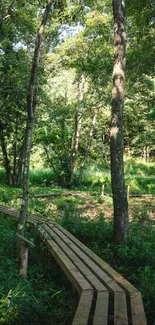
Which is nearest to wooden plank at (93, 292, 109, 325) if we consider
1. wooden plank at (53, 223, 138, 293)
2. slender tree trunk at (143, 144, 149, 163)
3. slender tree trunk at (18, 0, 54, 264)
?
wooden plank at (53, 223, 138, 293)

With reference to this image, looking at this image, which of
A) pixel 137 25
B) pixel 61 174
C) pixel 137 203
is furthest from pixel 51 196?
pixel 137 25

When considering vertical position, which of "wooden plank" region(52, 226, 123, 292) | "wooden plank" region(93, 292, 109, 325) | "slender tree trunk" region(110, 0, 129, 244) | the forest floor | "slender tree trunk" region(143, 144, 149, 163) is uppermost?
"slender tree trunk" region(143, 144, 149, 163)

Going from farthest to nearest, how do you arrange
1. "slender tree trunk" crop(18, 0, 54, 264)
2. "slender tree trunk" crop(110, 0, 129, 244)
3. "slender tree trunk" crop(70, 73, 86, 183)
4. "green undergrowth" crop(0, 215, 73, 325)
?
"slender tree trunk" crop(70, 73, 86, 183) < "slender tree trunk" crop(110, 0, 129, 244) < "slender tree trunk" crop(18, 0, 54, 264) < "green undergrowth" crop(0, 215, 73, 325)

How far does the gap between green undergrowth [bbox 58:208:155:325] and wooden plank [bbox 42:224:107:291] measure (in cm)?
66

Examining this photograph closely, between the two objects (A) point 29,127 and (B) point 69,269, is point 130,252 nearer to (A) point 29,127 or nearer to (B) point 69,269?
(B) point 69,269

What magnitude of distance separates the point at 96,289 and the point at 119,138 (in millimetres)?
3438

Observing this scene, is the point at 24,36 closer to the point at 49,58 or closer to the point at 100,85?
the point at 49,58

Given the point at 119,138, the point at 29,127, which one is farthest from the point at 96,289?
the point at 119,138

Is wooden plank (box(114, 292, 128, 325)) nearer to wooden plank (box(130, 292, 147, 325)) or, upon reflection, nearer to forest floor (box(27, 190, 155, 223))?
wooden plank (box(130, 292, 147, 325))

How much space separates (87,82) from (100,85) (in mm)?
2633

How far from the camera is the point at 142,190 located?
63.7 ft

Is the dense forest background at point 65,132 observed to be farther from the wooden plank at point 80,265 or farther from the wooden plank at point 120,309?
the wooden plank at point 120,309

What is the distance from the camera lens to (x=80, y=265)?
436cm

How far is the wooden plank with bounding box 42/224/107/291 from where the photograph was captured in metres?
3.65
